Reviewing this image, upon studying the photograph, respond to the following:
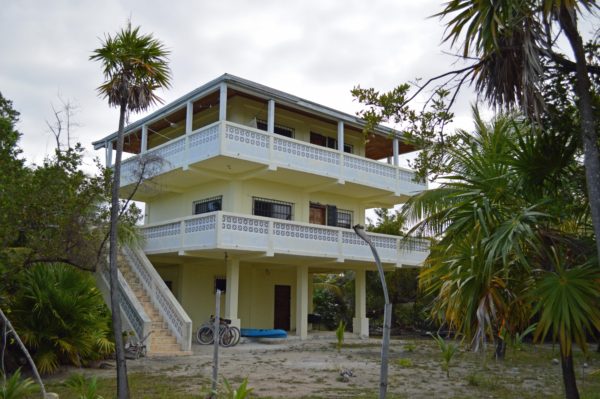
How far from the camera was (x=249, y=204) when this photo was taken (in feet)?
71.9

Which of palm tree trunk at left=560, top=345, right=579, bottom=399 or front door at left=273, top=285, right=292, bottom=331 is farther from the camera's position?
front door at left=273, top=285, right=292, bottom=331

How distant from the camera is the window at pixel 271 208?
2220 centimetres

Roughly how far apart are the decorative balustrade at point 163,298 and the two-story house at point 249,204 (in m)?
0.04

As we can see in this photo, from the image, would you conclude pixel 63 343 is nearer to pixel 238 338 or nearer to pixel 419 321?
pixel 238 338

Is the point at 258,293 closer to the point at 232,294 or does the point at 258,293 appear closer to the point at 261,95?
the point at 232,294

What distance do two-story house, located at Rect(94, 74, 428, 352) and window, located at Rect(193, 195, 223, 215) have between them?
4 cm

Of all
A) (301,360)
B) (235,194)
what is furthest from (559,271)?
(235,194)

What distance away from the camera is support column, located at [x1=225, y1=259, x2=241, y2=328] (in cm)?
1953

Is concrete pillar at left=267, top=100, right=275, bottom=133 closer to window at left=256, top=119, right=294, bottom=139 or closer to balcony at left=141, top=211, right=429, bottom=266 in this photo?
window at left=256, top=119, right=294, bottom=139

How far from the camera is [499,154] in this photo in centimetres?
827

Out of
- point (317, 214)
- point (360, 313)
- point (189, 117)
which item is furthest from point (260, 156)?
point (360, 313)

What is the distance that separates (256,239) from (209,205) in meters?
4.36

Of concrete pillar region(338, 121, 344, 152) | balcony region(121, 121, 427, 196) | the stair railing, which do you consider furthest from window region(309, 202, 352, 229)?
the stair railing

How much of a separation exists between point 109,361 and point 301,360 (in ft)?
16.8
